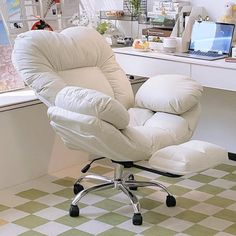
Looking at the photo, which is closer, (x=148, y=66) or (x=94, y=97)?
(x=94, y=97)

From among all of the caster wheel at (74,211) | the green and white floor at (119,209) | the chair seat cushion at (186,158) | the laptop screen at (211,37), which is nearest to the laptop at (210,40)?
the laptop screen at (211,37)

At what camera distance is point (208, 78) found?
355 centimetres

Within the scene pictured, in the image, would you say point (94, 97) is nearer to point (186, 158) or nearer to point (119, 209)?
point (186, 158)

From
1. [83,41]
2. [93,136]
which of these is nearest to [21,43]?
[83,41]

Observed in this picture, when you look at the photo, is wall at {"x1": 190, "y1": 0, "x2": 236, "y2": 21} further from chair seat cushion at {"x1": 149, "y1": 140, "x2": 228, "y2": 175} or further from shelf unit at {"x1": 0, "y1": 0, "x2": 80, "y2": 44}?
chair seat cushion at {"x1": 149, "y1": 140, "x2": 228, "y2": 175}

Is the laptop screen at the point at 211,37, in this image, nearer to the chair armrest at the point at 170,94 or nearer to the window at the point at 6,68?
the chair armrest at the point at 170,94

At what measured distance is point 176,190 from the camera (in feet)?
11.4

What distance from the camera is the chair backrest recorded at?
3.10 m

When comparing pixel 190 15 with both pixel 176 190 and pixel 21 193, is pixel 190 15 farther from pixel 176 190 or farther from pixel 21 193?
pixel 21 193

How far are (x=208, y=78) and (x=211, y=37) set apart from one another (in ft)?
1.45

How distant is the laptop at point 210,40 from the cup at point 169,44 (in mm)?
86

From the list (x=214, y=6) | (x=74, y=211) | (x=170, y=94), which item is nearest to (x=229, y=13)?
(x=214, y=6)

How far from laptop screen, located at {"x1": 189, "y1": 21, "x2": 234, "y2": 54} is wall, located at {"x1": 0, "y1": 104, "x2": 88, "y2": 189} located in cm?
122

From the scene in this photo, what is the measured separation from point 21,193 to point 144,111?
0.95 meters
